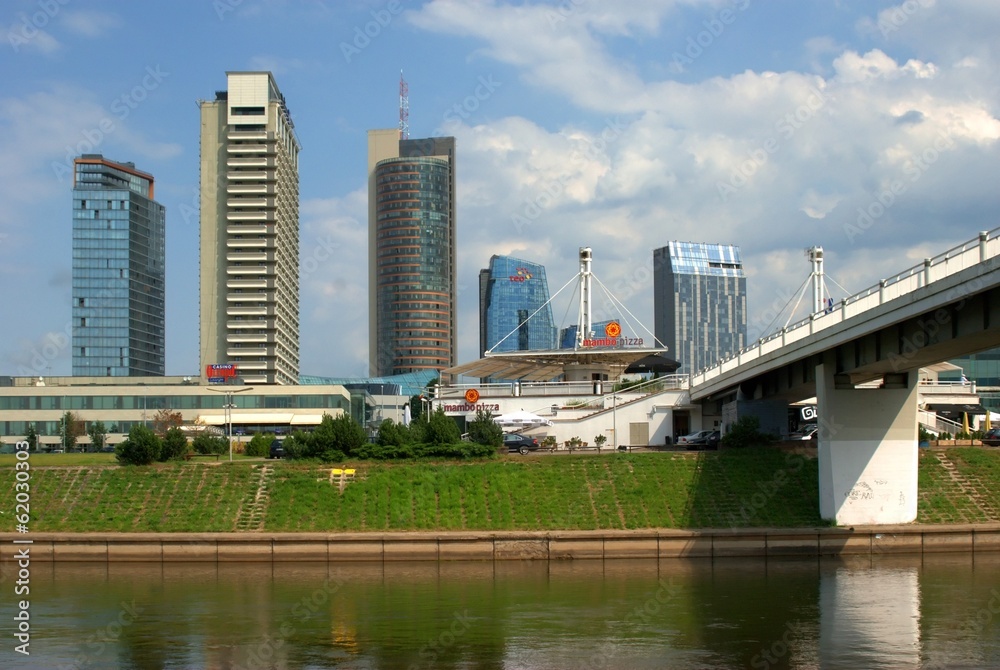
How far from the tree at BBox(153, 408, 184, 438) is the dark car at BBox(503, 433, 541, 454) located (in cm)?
4121

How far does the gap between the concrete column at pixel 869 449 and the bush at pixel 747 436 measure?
8.98m

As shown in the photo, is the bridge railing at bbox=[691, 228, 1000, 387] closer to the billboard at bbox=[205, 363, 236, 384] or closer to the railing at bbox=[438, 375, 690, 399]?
the railing at bbox=[438, 375, 690, 399]

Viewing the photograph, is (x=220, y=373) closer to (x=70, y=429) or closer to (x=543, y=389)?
(x=70, y=429)

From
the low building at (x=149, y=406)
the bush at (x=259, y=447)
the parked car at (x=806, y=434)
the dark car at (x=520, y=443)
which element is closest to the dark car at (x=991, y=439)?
the parked car at (x=806, y=434)

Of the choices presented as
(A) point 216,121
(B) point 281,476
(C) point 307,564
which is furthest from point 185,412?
(C) point 307,564

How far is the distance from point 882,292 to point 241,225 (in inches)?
5153

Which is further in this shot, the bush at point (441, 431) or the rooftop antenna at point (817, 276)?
the rooftop antenna at point (817, 276)

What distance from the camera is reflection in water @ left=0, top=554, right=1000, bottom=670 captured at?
29.9 metres

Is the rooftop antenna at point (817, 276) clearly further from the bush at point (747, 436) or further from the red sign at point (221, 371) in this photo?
the red sign at point (221, 371)

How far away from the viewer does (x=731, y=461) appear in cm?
5934

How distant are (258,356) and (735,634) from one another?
140 metres

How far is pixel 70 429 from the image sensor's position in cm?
11175

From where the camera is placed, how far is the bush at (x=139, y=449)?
58.8 m

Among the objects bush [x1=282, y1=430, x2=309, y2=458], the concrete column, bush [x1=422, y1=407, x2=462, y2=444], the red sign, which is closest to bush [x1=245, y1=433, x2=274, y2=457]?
bush [x1=282, y1=430, x2=309, y2=458]
